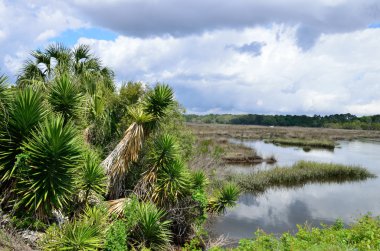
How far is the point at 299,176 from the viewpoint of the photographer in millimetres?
30031

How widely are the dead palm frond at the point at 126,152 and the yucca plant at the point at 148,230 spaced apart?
1408 millimetres

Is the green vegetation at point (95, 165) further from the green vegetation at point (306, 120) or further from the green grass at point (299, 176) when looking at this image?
the green vegetation at point (306, 120)

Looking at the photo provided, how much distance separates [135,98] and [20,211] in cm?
654

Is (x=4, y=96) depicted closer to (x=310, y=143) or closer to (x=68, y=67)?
(x=68, y=67)

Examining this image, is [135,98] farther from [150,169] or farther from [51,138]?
[51,138]

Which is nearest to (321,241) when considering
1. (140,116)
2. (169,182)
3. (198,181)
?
(169,182)

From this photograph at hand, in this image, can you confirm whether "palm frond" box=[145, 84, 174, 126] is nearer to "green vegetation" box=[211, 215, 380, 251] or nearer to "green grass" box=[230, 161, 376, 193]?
"green vegetation" box=[211, 215, 380, 251]

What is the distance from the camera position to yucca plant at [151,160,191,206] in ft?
40.4

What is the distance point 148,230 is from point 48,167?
3.91m

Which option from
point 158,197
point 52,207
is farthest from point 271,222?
point 52,207

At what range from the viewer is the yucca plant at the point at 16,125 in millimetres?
9172

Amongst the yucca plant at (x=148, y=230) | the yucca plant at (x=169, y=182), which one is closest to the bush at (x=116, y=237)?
the yucca plant at (x=148, y=230)

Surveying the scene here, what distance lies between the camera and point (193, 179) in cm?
1327

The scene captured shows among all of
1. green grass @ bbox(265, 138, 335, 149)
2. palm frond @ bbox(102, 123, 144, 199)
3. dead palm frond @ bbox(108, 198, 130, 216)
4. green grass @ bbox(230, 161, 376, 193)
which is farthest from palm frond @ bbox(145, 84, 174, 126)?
green grass @ bbox(265, 138, 335, 149)
